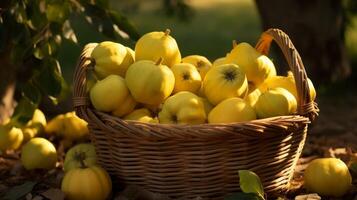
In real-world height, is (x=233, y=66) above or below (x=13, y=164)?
above

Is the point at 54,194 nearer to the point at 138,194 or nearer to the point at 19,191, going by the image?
the point at 19,191

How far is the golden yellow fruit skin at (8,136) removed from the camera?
10.1ft

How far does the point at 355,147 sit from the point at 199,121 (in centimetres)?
118

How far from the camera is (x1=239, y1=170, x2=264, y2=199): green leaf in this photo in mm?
2141

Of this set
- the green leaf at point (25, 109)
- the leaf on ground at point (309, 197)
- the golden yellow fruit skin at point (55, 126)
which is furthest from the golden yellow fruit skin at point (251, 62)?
the golden yellow fruit skin at point (55, 126)

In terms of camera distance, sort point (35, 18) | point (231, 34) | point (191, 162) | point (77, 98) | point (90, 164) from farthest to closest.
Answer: point (231, 34) < point (35, 18) < point (90, 164) < point (77, 98) < point (191, 162)

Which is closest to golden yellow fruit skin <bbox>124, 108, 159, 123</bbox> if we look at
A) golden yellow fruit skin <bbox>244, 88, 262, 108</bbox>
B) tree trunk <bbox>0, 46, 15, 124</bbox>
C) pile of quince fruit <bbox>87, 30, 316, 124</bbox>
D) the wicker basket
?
pile of quince fruit <bbox>87, 30, 316, 124</bbox>

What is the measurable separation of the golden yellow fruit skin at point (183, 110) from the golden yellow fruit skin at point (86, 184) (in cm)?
29

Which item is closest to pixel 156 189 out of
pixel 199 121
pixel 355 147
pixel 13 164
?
pixel 199 121

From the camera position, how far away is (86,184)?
2.32 m

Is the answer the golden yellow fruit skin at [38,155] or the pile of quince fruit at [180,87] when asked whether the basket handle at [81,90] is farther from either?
the golden yellow fruit skin at [38,155]

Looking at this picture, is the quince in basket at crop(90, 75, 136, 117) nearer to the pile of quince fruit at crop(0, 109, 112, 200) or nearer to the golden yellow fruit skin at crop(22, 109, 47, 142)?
the pile of quince fruit at crop(0, 109, 112, 200)

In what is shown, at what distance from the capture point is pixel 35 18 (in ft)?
9.52

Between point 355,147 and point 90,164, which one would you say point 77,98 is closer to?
point 90,164
